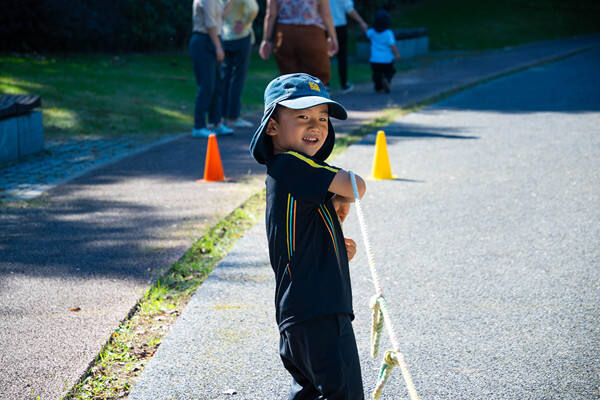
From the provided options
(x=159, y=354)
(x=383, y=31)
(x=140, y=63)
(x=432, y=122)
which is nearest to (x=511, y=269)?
(x=159, y=354)

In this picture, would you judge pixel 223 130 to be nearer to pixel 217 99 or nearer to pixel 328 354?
pixel 217 99

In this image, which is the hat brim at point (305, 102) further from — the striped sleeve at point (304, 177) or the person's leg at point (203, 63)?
the person's leg at point (203, 63)

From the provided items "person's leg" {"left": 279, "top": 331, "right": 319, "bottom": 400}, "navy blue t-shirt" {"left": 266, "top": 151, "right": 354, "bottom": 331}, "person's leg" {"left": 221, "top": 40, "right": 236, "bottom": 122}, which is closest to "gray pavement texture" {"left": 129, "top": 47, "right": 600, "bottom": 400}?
"person's leg" {"left": 279, "top": 331, "right": 319, "bottom": 400}

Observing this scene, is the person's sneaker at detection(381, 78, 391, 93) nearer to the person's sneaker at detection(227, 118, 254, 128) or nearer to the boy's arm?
the person's sneaker at detection(227, 118, 254, 128)

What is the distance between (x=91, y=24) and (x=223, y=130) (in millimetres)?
9193

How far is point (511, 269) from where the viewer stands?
4.47 m

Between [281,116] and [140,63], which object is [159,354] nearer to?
[281,116]

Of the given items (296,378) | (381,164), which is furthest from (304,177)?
(381,164)

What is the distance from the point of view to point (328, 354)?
2285mm

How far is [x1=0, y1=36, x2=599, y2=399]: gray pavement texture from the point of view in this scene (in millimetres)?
3354

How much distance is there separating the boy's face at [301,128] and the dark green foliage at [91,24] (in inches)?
566

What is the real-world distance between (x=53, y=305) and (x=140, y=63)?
13.2 m

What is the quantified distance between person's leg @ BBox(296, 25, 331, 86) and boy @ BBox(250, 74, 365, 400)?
5.35 metres

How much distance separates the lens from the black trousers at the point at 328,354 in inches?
89.9
